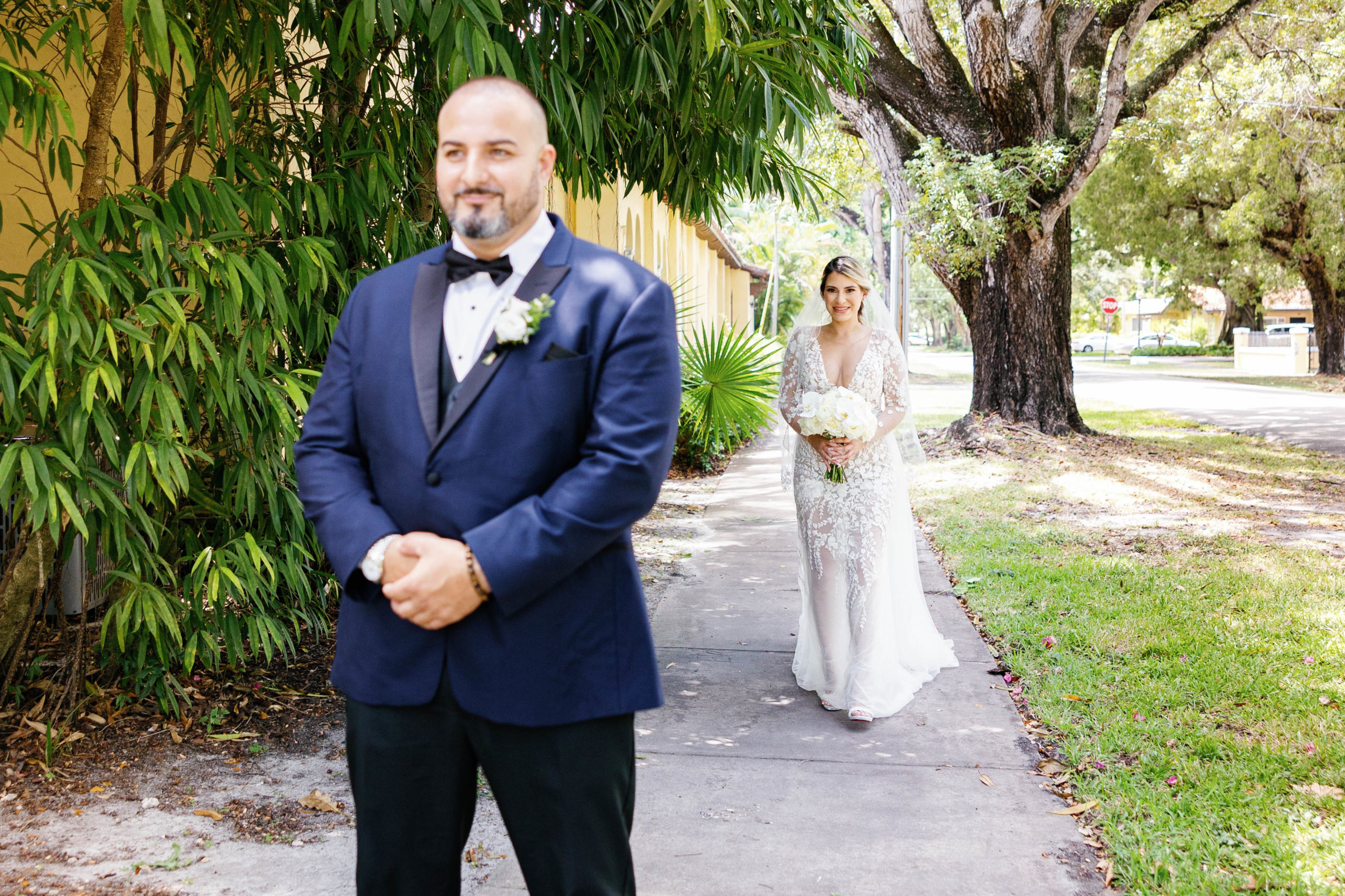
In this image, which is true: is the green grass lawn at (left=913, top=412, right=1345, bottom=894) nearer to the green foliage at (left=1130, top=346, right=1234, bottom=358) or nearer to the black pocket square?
the black pocket square

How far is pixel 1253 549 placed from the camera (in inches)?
318

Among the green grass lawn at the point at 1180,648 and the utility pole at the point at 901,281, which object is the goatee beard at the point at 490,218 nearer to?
the green grass lawn at the point at 1180,648

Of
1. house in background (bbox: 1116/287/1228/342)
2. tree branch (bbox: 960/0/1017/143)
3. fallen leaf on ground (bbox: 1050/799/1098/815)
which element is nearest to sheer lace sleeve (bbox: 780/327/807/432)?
fallen leaf on ground (bbox: 1050/799/1098/815)

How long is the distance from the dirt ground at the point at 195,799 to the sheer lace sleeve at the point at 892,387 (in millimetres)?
2610

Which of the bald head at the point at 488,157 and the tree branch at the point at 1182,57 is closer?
the bald head at the point at 488,157

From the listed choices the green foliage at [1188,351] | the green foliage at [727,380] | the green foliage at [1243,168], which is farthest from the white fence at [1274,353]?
the green foliage at [727,380]

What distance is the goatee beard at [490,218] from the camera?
206 cm

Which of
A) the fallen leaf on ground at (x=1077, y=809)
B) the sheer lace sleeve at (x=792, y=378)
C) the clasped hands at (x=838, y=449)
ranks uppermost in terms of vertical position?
the sheer lace sleeve at (x=792, y=378)

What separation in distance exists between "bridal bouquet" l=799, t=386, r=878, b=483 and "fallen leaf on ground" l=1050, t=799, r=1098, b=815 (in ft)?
6.01

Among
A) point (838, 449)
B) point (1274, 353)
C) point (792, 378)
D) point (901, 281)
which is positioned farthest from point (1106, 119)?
point (1274, 353)

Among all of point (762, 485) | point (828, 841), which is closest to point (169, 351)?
point (828, 841)

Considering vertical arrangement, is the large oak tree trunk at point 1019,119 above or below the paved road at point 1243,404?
above

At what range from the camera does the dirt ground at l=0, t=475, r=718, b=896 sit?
3.29 metres

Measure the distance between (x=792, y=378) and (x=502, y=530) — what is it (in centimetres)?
360
